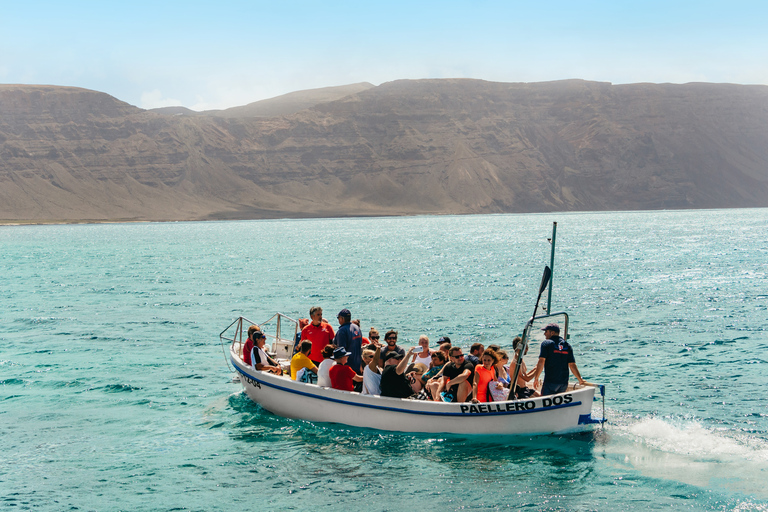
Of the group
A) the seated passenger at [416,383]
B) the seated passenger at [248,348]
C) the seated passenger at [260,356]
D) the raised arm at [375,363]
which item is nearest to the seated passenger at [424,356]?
the seated passenger at [416,383]

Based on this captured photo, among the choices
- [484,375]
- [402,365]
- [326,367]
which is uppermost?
[402,365]

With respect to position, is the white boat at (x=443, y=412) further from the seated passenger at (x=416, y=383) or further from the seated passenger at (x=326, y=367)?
the seated passenger at (x=416, y=383)

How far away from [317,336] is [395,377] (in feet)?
7.61

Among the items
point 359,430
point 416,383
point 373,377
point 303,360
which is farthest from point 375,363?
point 303,360

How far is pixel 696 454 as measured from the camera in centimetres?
1202

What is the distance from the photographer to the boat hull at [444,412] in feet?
39.7

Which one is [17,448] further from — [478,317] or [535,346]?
[478,317]

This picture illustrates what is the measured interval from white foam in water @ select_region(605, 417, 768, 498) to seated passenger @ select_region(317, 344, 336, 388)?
205 inches

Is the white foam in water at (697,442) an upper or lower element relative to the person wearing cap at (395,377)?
lower

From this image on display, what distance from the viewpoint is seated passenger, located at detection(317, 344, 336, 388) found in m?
13.3

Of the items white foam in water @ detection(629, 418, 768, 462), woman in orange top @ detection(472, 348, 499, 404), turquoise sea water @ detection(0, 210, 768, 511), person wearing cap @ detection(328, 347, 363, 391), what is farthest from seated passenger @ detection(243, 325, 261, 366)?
white foam in water @ detection(629, 418, 768, 462)

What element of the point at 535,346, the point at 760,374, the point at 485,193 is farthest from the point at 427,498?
the point at 485,193

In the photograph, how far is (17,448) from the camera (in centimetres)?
1311

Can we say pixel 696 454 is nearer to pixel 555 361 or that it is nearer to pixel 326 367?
pixel 555 361
